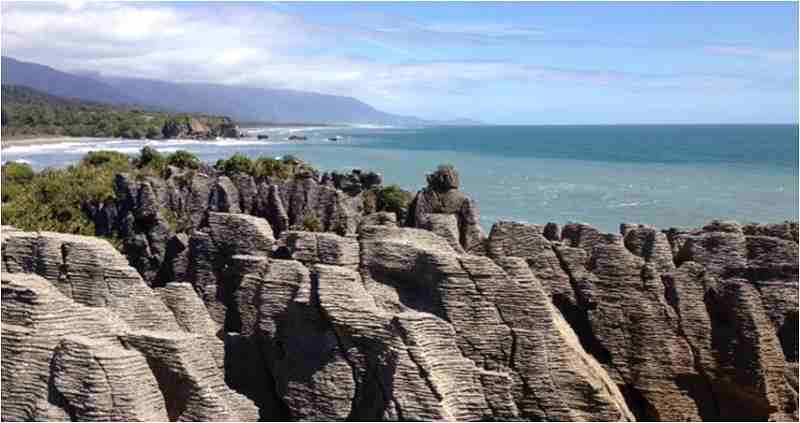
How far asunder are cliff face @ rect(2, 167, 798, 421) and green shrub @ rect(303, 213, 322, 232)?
11015mm

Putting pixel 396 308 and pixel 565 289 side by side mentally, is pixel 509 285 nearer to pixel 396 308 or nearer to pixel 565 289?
pixel 396 308

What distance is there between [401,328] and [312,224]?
17.7m

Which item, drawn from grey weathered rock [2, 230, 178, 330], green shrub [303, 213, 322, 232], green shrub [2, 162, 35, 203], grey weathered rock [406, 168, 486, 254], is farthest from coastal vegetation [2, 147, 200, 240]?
grey weathered rock [2, 230, 178, 330]

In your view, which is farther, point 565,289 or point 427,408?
point 565,289

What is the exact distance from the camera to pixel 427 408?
7.59 meters

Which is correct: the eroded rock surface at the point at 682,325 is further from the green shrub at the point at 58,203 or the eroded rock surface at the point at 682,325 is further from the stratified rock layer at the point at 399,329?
the green shrub at the point at 58,203

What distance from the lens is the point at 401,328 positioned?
25.8 ft

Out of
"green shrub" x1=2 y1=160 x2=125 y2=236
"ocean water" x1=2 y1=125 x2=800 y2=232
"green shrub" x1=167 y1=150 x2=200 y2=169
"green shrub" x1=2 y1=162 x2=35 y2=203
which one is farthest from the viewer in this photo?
"ocean water" x1=2 y1=125 x2=800 y2=232

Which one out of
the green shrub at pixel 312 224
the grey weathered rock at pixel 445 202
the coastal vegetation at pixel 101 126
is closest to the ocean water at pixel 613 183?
the green shrub at pixel 312 224

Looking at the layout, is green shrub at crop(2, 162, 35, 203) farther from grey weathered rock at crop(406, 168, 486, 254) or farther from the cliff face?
the cliff face

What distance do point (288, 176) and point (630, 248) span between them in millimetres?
30484

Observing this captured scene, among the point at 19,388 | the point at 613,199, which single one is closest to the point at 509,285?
the point at 19,388

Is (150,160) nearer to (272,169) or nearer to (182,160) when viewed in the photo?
(182,160)

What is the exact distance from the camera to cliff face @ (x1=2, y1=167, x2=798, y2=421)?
755cm
